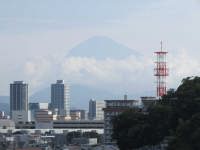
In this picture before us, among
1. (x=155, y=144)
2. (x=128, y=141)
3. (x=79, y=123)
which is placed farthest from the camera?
(x=79, y=123)

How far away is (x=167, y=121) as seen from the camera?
5062 centimetres

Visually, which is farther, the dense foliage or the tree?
the dense foliage

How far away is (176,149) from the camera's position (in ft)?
124

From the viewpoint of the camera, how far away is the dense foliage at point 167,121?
125ft

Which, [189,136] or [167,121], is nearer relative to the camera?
[189,136]

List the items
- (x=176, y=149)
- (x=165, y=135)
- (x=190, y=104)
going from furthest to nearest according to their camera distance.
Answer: (x=165, y=135) → (x=190, y=104) → (x=176, y=149)

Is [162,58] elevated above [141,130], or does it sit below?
above

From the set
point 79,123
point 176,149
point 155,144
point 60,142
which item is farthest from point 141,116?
point 79,123

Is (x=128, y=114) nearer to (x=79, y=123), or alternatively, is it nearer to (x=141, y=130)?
(x=141, y=130)

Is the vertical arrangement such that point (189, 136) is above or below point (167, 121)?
below

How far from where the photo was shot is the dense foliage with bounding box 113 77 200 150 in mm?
38062

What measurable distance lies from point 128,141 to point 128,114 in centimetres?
415

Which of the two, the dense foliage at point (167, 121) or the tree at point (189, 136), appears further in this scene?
the dense foliage at point (167, 121)

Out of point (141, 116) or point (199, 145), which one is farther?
point (141, 116)
